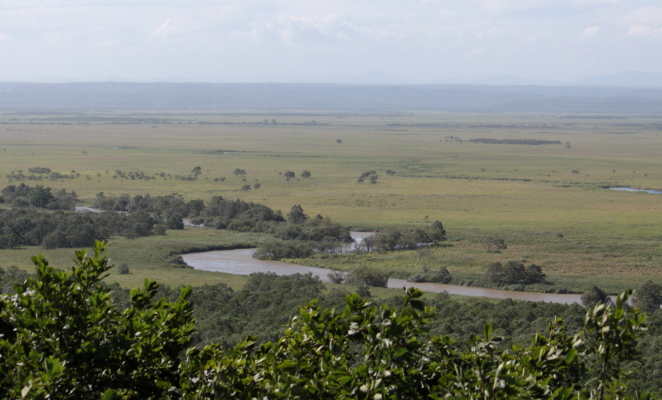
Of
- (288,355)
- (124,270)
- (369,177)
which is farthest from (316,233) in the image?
(288,355)

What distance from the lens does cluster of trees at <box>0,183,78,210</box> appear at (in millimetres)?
60625

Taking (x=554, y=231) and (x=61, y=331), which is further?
(x=554, y=231)

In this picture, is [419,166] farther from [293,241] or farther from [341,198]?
[293,241]

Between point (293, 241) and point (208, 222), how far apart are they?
10.8 m

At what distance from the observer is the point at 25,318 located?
580cm

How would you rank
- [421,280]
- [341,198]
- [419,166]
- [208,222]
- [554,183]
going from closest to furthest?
[421,280] → [208,222] → [341,198] → [554,183] → [419,166]

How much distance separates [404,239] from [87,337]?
42364mm

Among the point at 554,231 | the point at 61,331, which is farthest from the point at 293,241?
the point at 61,331

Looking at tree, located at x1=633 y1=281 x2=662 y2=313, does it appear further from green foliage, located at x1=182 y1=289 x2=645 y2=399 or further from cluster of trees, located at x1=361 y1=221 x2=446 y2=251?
green foliage, located at x1=182 y1=289 x2=645 y2=399

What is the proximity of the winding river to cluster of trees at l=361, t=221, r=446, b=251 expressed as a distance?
3.13 meters

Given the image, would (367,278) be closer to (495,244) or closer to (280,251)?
(280,251)

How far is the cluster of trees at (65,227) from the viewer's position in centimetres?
4597

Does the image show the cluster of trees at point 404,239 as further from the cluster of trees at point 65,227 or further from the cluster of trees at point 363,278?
the cluster of trees at point 65,227

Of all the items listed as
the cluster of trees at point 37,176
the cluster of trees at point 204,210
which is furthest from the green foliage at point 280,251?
the cluster of trees at point 37,176
